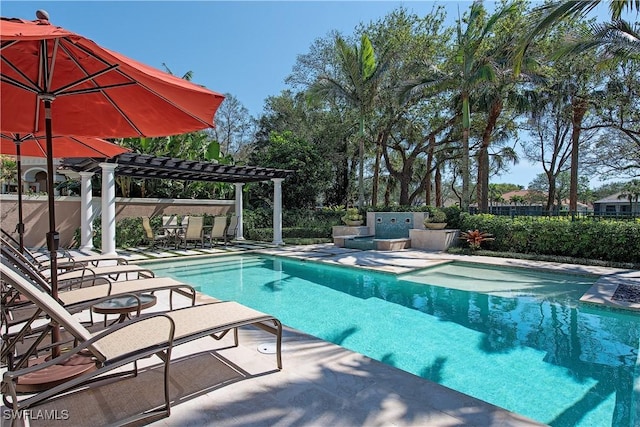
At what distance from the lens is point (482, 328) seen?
18.7 feet

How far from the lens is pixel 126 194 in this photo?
16.6 meters

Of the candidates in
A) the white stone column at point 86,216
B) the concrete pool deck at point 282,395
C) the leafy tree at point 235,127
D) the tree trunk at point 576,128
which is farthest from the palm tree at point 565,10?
the leafy tree at point 235,127

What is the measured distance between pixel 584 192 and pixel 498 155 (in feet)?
147

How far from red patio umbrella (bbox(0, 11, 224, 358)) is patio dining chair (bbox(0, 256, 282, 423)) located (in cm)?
75

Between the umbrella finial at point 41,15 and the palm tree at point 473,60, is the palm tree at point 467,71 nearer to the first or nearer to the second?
the palm tree at point 473,60

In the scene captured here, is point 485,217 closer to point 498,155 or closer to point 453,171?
point 498,155

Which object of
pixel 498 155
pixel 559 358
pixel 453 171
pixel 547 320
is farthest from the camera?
pixel 453 171

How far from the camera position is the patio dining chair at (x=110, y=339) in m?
2.10

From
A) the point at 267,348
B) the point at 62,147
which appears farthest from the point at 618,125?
the point at 62,147

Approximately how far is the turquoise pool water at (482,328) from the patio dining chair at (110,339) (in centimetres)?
235

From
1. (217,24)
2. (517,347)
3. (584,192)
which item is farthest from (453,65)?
(584,192)

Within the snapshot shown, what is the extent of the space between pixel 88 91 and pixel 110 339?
7.21 feet

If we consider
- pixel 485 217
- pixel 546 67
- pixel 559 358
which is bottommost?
pixel 559 358

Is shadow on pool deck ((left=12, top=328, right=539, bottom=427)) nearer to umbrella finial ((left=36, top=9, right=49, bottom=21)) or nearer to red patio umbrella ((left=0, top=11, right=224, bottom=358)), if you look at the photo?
red patio umbrella ((left=0, top=11, right=224, bottom=358))
